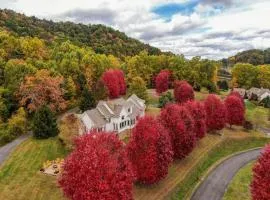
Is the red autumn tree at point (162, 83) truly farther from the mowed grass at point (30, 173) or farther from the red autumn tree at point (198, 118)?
the mowed grass at point (30, 173)

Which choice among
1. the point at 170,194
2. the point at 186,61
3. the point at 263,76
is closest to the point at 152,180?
the point at 170,194

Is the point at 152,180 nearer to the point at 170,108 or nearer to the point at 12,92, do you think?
the point at 170,108

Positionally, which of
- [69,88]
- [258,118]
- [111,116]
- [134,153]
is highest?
[69,88]

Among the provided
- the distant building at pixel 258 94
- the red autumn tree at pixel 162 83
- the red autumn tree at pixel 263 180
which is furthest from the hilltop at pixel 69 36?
the red autumn tree at pixel 263 180

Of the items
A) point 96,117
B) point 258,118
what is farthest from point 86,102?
point 258,118

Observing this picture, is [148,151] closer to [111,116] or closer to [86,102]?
[111,116]
